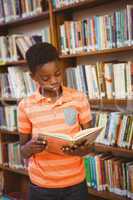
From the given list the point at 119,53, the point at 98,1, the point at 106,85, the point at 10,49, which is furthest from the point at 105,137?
the point at 10,49

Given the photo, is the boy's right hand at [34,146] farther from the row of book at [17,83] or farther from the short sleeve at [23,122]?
the row of book at [17,83]

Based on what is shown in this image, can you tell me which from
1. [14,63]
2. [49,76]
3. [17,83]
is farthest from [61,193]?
[14,63]

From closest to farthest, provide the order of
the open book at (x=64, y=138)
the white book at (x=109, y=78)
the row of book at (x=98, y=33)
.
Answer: the open book at (x=64, y=138)
the row of book at (x=98, y=33)
the white book at (x=109, y=78)

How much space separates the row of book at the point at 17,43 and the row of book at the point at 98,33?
28cm

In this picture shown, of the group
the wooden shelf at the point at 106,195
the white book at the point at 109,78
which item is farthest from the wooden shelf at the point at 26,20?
the wooden shelf at the point at 106,195

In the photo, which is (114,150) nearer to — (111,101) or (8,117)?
(111,101)

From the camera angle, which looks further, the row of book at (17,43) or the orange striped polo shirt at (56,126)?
the row of book at (17,43)

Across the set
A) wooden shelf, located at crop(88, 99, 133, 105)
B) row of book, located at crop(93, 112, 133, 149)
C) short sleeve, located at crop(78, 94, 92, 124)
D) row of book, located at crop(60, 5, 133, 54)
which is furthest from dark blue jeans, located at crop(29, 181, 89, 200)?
row of book, located at crop(60, 5, 133, 54)

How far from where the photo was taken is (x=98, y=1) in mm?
2322

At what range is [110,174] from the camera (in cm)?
233

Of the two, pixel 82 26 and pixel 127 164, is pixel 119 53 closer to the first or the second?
pixel 82 26

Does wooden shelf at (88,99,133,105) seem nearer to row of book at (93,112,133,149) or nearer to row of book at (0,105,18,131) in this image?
row of book at (93,112,133,149)

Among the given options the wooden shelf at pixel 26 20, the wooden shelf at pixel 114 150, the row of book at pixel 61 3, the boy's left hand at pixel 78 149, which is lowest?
the wooden shelf at pixel 114 150

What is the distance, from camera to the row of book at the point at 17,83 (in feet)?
9.59
